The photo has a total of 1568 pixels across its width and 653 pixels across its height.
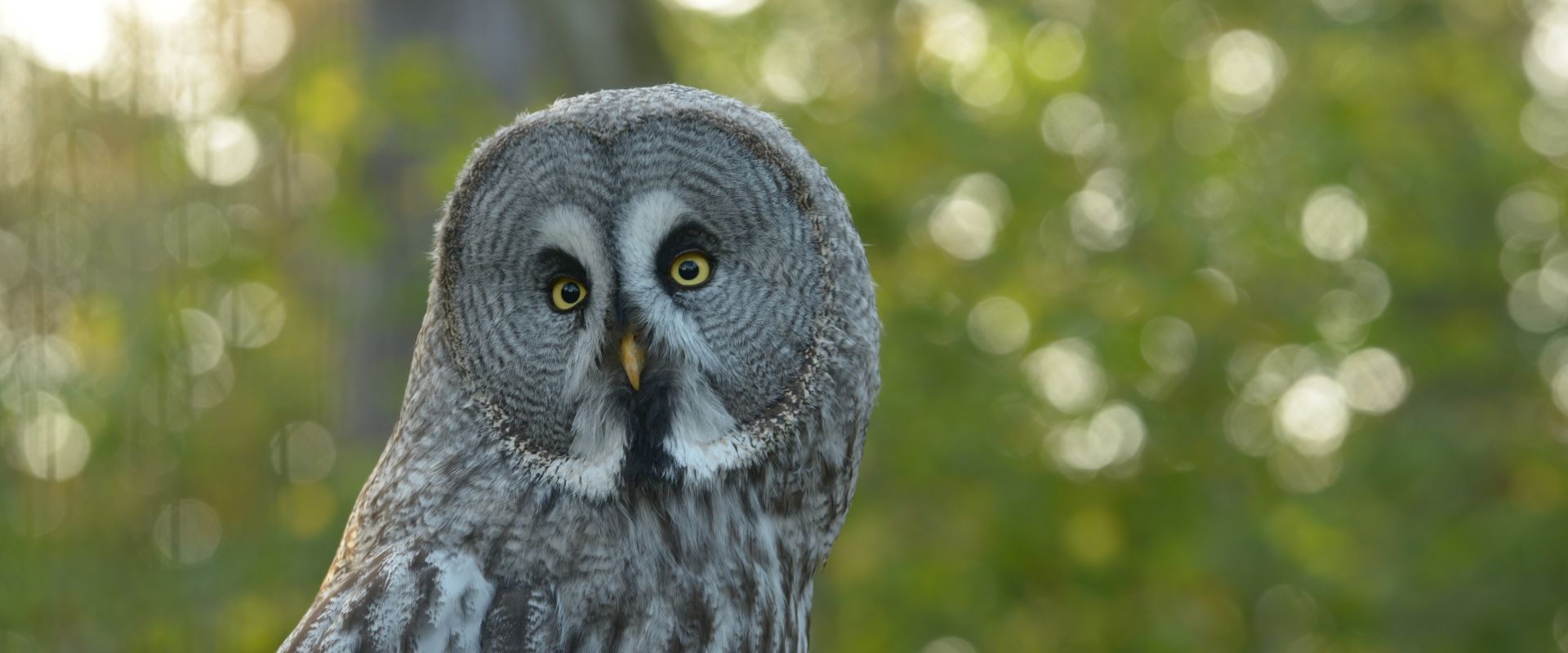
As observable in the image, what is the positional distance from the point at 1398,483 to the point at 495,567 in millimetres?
5226

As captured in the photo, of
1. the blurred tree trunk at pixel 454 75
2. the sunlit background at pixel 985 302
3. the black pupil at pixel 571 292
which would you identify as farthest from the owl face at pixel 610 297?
the blurred tree trunk at pixel 454 75

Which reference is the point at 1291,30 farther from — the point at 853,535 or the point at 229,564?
the point at 229,564

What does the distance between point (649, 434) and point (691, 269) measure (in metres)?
0.24

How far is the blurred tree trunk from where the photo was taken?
181 inches

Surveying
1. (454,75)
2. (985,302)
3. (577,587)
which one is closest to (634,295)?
(577,587)

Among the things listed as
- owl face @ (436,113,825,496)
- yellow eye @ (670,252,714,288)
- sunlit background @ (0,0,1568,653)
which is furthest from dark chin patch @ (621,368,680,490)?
sunlit background @ (0,0,1568,653)

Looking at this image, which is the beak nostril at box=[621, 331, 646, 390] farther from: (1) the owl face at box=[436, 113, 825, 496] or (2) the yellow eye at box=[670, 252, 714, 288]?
(2) the yellow eye at box=[670, 252, 714, 288]

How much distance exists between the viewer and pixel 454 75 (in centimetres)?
459

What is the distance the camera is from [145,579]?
399 centimetres

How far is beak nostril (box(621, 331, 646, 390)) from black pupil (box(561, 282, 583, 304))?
0.30ft

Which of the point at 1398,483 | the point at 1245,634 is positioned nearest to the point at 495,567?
the point at 1245,634

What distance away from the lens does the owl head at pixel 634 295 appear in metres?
2.10

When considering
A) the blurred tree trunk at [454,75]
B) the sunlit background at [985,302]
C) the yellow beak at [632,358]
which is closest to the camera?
the yellow beak at [632,358]

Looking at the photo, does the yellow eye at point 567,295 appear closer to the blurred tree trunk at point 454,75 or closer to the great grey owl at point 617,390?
the great grey owl at point 617,390
